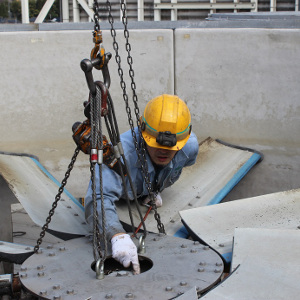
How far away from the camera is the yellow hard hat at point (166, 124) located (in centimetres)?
373

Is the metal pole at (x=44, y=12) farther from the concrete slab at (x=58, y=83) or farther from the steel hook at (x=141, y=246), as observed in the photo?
the steel hook at (x=141, y=246)

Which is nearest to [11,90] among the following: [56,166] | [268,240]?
[56,166]

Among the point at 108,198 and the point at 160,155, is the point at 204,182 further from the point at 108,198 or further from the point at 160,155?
the point at 108,198

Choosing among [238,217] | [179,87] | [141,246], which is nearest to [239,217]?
[238,217]

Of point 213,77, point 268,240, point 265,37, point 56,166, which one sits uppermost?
point 265,37

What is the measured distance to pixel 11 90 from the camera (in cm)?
548

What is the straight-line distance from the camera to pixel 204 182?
16.3ft

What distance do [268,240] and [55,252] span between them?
1305mm

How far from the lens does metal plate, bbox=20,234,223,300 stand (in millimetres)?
2844

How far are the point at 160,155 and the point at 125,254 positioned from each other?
0.98 meters

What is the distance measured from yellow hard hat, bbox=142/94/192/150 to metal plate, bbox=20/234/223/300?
673 millimetres

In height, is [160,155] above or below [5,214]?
above

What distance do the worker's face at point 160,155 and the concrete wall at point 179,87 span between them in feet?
5.58

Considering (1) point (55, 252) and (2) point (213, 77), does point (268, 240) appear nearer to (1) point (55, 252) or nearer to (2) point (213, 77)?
(1) point (55, 252)
